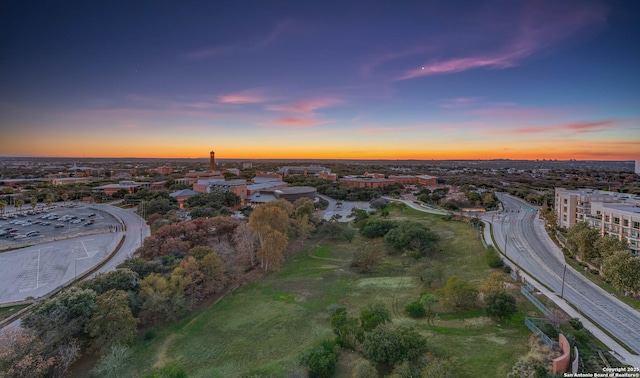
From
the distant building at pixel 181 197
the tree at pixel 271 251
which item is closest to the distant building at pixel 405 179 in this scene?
the distant building at pixel 181 197

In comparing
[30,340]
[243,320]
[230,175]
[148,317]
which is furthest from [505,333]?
[230,175]

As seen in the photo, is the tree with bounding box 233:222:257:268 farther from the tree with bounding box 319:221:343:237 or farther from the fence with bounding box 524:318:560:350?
the fence with bounding box 524:318:560:350

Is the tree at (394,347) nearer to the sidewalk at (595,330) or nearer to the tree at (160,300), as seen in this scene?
the sidewalk at (595,330)

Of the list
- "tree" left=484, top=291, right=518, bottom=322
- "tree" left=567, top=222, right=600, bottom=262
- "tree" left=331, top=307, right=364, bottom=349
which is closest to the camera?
"tree" left=331, top=307, right=364, bottom=349

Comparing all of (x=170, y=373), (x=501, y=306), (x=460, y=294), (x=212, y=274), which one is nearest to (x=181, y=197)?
(x=212, y=274)

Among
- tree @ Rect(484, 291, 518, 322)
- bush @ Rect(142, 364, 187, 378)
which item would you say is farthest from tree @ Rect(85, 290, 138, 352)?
tree @ Rect(484, 291, 518, 322)

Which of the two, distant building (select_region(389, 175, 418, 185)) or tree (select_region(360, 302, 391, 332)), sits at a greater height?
distant building (select_region(389, 175, 418, 185))

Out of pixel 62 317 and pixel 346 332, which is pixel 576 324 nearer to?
pixel 346 332
